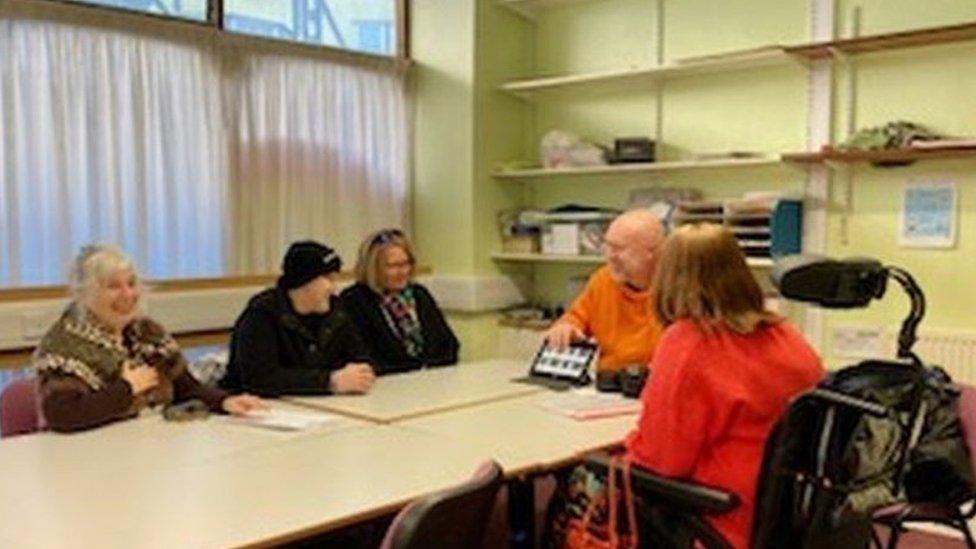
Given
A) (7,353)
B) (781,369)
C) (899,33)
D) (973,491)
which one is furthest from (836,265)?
(7,353)

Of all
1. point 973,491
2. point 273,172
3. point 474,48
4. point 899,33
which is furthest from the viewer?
point 474,48

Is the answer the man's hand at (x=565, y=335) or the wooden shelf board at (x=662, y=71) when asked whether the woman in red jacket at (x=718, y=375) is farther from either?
the wooden shelf board at (x=662, y=71)

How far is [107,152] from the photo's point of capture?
13.2 ft

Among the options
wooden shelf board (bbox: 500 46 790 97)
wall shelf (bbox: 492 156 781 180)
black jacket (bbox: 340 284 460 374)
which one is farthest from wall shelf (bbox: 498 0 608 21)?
black jacket (bbox: 340 284 460 374)

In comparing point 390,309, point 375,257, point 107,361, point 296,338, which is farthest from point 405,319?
point 107,361

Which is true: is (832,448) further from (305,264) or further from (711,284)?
(305,264)

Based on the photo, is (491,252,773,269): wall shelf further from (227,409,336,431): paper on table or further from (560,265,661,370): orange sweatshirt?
(227,409,336,431): paper on table

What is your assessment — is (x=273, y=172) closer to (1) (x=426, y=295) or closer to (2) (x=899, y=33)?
(1) (x=426, y=295)

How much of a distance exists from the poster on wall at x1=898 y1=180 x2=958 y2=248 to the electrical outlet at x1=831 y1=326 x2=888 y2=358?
0.39m

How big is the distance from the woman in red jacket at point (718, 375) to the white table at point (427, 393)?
0.88 meters

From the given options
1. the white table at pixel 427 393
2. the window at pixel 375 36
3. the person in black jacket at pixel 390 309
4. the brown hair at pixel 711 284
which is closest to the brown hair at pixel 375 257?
the person in black jacket at pixel 390 309

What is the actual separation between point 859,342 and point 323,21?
3012mm

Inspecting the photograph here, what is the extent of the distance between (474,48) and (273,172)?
125cm

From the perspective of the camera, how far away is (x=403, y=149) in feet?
17.1
